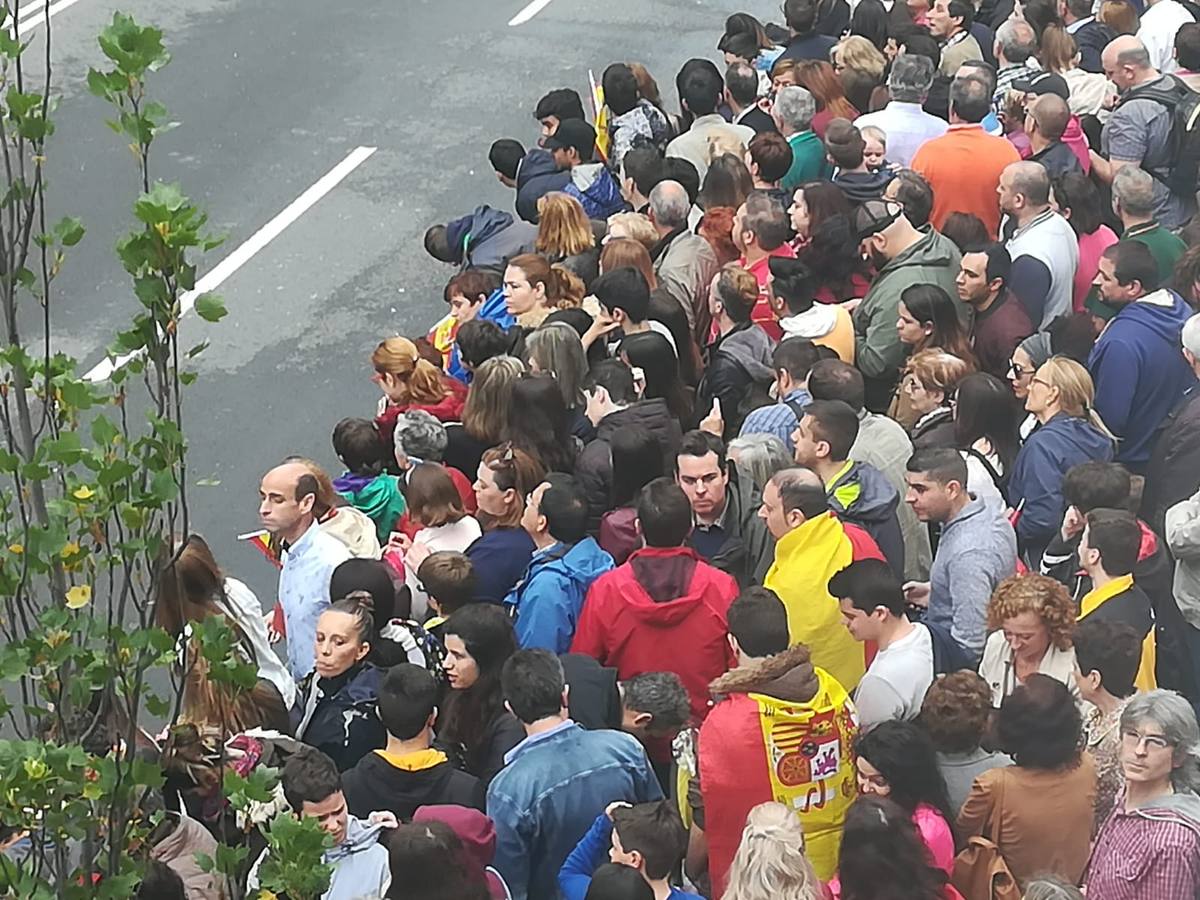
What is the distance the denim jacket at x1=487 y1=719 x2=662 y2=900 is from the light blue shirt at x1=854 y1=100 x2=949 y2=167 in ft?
19.2

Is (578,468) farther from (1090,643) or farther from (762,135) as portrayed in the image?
(762,135)

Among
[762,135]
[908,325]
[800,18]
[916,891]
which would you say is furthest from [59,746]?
[800,18]

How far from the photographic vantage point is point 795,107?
1056cm

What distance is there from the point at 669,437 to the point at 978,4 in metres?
7.48

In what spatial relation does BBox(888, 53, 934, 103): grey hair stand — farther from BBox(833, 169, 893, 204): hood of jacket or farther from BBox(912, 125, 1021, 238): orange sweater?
BBox(833, 169, 893, 204): hood of jacket

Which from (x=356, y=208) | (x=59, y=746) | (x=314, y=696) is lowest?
(x=356, y=208)

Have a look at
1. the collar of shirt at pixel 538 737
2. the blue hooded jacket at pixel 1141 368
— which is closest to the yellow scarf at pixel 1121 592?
the collar of shirt at pixel 538 737

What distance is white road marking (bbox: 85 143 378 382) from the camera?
1264 centimetres

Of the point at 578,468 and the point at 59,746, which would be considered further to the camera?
the point at 578,468

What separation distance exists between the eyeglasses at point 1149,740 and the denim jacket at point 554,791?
4.79ft

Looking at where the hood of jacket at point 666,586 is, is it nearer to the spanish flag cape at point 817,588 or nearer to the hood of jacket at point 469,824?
the spanish flag cape at point 817,588

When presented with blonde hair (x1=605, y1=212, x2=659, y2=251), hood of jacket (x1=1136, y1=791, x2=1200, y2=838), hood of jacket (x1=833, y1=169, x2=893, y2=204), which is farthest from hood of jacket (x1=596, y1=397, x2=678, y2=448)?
hood of jacket (x1=1136, y1=791, x2=1200, y2=838)

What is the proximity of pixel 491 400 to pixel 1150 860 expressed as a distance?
3564 millimetres

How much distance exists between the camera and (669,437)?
7.49 m
